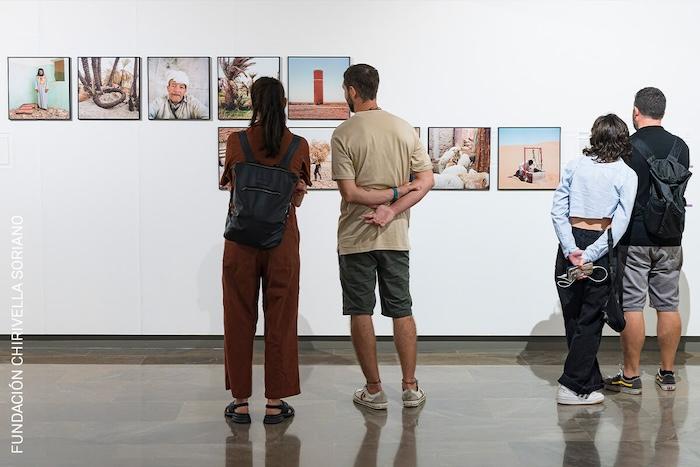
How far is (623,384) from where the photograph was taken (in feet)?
16.5

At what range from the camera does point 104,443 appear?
13.2 ft

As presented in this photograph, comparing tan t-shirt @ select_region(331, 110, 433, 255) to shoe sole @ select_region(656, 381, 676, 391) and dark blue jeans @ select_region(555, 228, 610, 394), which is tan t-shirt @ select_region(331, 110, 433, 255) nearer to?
dark blue jeans @ select_region(555, 228, 610, 394)

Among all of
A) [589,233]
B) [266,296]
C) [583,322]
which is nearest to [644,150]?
[589,233]

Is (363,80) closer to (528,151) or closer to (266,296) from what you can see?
(266,296)

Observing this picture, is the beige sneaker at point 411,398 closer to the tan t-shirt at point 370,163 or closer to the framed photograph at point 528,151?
the tan t-shirt at point 370,163

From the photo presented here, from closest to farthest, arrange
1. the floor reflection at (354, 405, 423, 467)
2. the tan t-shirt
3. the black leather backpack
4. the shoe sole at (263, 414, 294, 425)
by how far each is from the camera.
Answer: the floor reflection at (354, 405, 423, 467) → the black leather backpack → the shoe sole at (263, 414, 294, 425) → the tan t-shirt

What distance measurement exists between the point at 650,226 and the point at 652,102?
2.42 feet

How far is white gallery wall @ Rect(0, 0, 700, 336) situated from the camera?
611 cm

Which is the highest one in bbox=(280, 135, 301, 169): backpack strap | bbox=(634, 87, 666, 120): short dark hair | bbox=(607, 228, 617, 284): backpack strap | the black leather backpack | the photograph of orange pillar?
the photograph of orange pillar

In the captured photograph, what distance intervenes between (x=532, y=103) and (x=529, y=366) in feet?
6.27

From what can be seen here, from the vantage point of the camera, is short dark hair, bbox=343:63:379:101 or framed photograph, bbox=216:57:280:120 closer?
short dark hair, bbox=343:63:379:101

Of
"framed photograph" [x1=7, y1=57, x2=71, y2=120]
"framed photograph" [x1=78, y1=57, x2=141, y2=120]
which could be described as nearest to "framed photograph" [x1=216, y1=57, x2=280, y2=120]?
"framed photograph" [x1=78, y1=57, x2=141, y2=120]

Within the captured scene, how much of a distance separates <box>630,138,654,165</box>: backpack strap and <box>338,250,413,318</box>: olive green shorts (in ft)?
5.11

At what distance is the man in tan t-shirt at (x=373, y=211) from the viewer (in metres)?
4.51
